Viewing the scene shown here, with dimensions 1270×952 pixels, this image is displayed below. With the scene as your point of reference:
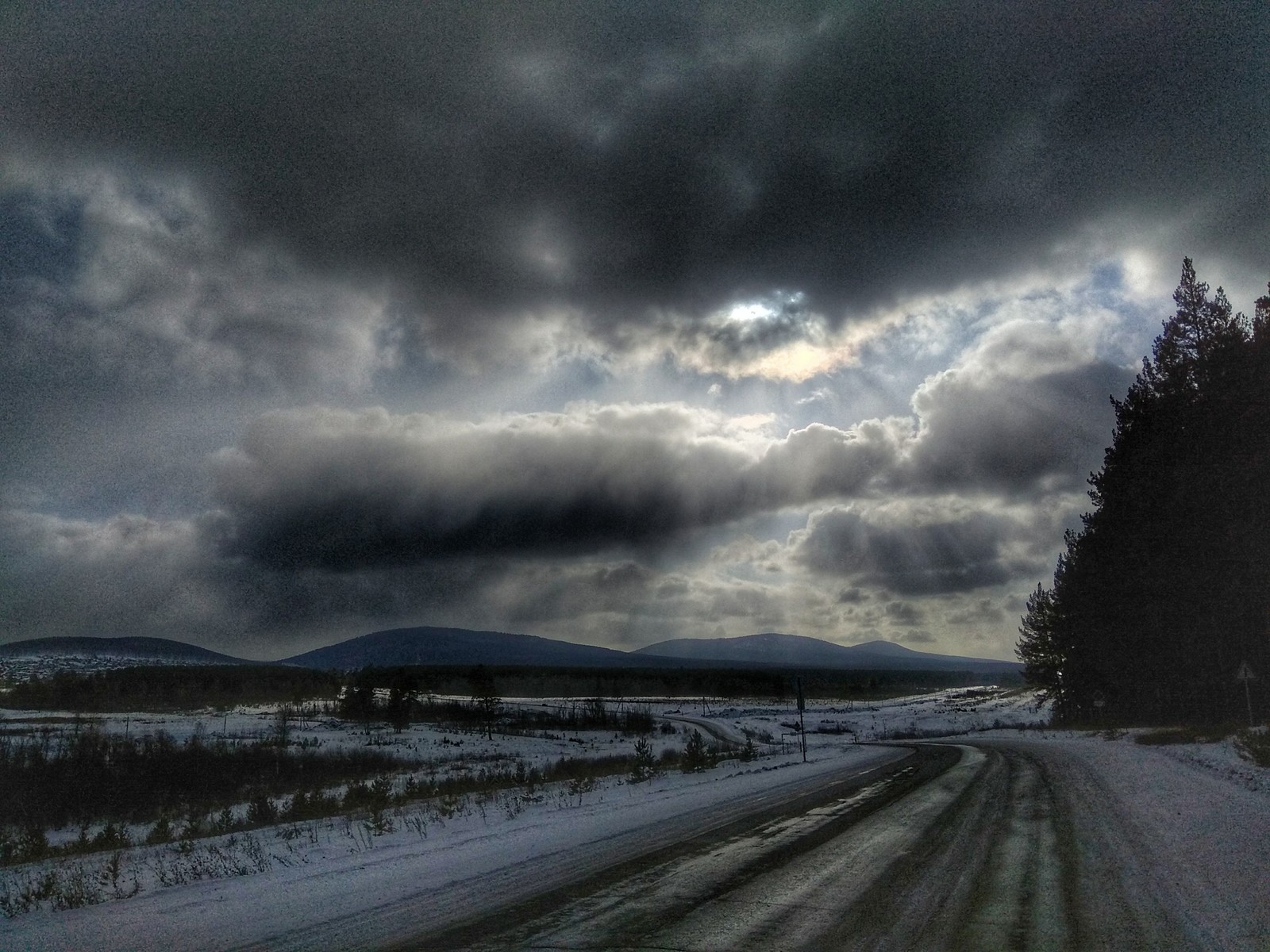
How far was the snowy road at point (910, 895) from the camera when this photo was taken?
6.75 metres

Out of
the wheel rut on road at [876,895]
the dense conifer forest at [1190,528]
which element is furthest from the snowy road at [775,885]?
the dense conifer forest at [1190,528]

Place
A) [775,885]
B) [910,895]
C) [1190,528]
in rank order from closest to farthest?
[910,895]
[775,885]
[1190,528]

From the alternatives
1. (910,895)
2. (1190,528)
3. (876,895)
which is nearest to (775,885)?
(876,895)

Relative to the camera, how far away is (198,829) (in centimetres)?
2014

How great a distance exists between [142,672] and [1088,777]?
137623mm

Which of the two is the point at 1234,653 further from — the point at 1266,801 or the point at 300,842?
the point at 300,842

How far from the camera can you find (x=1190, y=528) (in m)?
33.0

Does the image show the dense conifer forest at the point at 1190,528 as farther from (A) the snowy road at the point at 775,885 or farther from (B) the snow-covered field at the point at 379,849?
(A) the snowy road at the point at 775,885

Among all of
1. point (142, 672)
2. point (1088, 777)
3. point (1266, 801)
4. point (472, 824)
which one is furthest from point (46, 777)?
point (142, 672)

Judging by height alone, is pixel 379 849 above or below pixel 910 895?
below

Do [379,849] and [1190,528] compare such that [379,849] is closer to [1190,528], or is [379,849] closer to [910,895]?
[910,895]

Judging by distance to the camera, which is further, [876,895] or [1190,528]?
[1190,528]

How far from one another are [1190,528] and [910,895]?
32.2 meters

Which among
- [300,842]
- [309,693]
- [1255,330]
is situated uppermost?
[1255,330]
